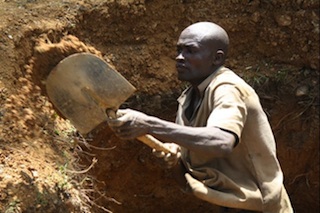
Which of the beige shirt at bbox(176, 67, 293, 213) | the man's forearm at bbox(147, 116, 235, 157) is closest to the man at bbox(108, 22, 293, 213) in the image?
the beige shirt at bbox(176, 67, 293, 213)

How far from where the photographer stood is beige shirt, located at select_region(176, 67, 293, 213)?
12.1 feet

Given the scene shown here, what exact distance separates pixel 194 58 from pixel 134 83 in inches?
60.0

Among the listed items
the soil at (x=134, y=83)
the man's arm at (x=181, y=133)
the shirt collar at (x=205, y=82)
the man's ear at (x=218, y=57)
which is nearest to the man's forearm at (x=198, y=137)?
the man's arm at (x=181, y=133)

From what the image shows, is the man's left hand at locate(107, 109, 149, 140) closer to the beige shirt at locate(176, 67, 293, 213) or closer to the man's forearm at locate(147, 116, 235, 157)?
the man's forearm at locate(147, 116, 235, 157)

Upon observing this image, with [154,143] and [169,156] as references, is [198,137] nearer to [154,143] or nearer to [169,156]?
[154,143]

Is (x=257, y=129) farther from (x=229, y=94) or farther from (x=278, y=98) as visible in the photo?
(x=278, y=98)

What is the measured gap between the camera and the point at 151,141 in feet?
12.2

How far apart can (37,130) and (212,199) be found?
43.3 inches

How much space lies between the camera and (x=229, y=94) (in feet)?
11.7

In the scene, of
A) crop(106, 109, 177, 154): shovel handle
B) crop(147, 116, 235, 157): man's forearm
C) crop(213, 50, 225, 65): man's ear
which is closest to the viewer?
crop(147, 116, 235, 157): man's forearm

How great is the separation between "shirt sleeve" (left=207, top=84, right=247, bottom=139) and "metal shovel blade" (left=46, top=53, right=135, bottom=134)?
0.42 metres

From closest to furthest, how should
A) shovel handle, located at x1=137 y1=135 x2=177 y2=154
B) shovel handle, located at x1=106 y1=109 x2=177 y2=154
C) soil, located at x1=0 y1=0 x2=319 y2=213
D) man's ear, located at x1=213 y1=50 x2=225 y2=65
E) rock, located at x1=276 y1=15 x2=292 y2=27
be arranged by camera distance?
shovel handle, located at x1=106 y1=109 x2=177 y2=154 < shovel handle, located at x1=137 y1=135 x2=177 y2=154 < man's ear, located at x1=213 y1=50 x2=225 y2=65 < soil, located at x1=0 y1=0 x2=319 y2=213 < rock, located at x1=276 y1=15 x2=292 y2=27

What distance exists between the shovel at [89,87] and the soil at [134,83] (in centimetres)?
47

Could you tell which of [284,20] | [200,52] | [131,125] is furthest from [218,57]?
[284,20]
